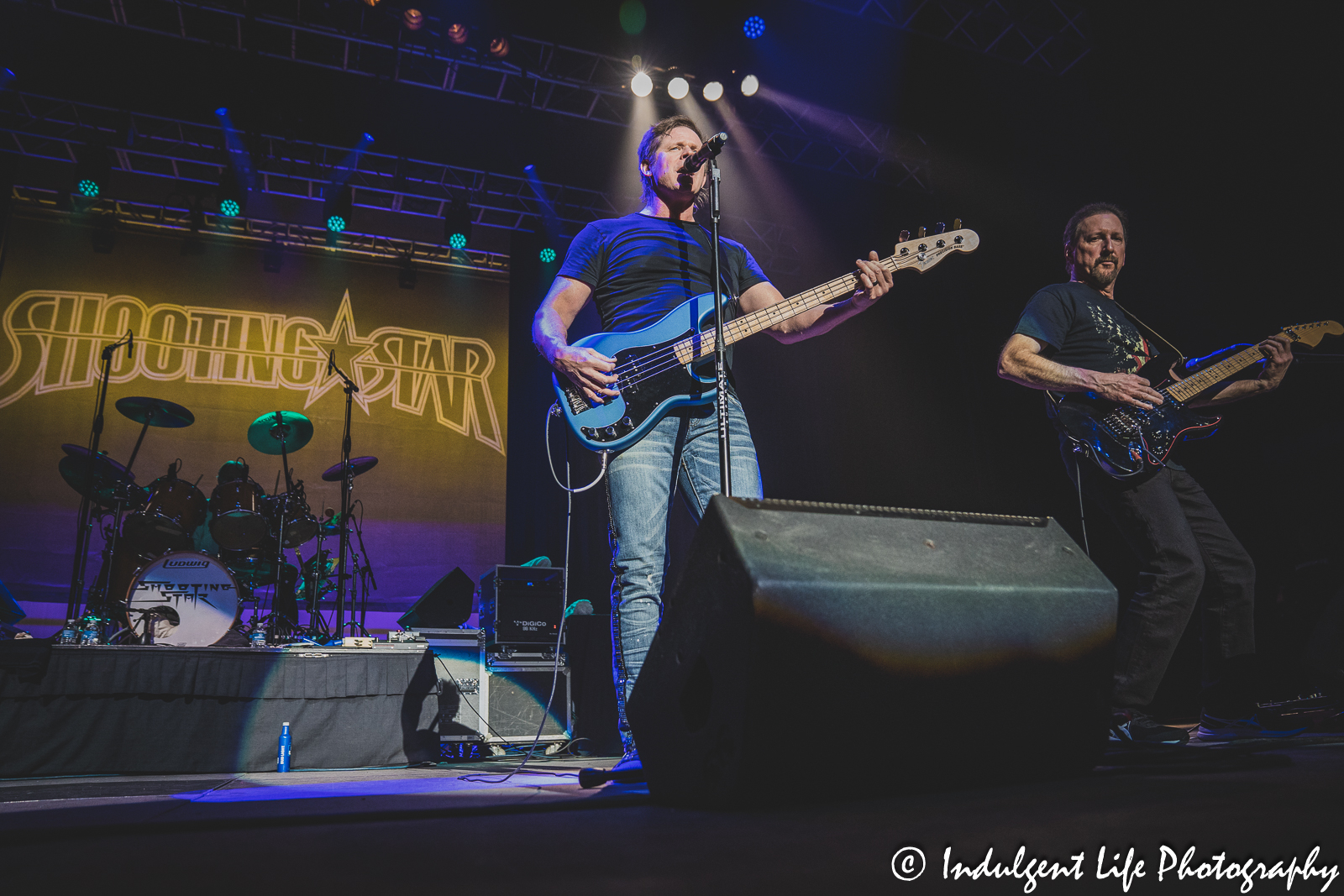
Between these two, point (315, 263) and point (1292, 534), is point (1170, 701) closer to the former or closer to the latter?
point (1292, 534)

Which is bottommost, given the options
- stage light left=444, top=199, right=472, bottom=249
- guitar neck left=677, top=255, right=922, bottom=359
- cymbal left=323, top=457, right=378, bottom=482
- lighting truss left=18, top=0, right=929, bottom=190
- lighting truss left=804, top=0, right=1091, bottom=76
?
guitar neck left=677, top=255, right=922, bottom=359

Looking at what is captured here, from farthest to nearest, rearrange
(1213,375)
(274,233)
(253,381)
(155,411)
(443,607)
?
1. (274,233)
2. (253,381)
3. (155,411)
4. (443,607)
5. (1213,375)

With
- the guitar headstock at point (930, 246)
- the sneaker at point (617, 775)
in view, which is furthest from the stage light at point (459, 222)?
the sneaker at point (617, 775)

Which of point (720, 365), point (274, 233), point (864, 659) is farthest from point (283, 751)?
point (274, 233)

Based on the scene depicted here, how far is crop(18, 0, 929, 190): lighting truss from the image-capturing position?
20.4 ft

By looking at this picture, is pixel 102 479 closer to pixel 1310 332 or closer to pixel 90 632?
pixel 90 632

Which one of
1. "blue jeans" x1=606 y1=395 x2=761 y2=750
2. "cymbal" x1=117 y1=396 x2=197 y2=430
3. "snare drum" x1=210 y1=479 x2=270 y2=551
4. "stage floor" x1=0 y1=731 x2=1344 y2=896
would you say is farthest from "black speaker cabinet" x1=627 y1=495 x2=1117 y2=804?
"cymbal" x1=117 y1=396 x2=197 y2=430

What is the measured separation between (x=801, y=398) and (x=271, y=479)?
5.43 m

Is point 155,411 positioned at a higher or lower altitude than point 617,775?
higher

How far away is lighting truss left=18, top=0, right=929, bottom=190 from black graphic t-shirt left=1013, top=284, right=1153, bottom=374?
15.2 ft

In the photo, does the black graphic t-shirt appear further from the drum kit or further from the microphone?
the drum kit

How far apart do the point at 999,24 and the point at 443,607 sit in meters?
6.11

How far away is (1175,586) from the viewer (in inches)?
107

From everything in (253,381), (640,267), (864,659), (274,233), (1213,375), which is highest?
(274,233)
